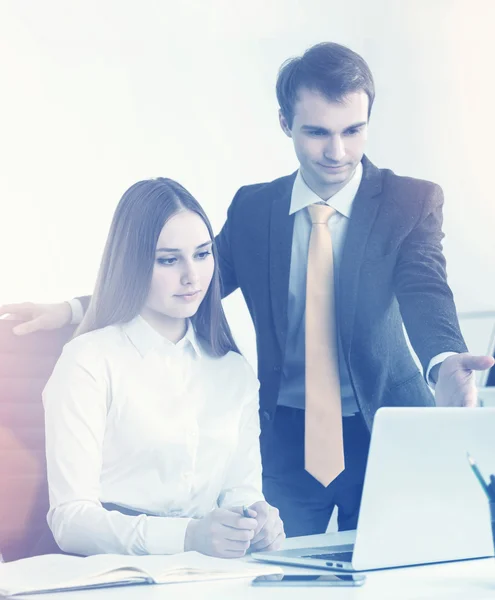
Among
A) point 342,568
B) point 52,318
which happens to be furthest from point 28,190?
point 342,568

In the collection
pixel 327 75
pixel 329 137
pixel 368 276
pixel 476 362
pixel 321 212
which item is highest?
pixel 327 75

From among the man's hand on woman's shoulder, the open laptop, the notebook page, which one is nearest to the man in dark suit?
the man's hand on woman's shoulder

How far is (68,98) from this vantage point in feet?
8.25

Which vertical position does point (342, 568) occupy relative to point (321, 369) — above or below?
below

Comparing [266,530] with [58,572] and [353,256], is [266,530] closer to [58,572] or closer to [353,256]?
[58,572]

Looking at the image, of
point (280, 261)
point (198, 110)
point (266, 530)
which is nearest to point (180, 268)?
point (280, 261)

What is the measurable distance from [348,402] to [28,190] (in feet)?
3.48

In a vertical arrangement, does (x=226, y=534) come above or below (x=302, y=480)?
above

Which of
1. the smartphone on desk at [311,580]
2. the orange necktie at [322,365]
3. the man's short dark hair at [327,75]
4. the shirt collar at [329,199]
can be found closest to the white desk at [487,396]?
the orange necktie at [322,365]

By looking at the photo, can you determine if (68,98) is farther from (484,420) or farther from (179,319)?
(484,420)

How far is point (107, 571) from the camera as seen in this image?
1119 mm

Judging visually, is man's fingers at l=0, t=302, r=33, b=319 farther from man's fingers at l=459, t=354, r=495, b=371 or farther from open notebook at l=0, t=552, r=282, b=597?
man's fingers at l=459, t=354, r=495, b=371

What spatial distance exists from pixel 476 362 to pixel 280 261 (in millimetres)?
706

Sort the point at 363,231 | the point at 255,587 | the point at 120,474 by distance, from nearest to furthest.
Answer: the point at 255,587
the point at 120,474
the point at 363,231
